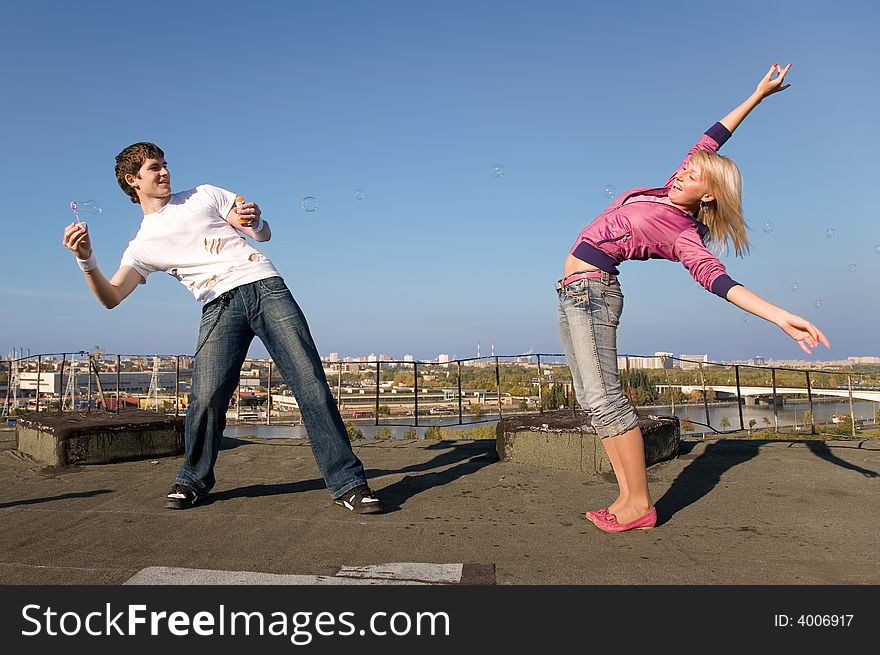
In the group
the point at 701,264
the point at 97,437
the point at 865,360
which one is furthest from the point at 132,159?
the point at 865,360

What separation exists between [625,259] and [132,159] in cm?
280

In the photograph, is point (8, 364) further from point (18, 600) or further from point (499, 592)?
point (499, 592)

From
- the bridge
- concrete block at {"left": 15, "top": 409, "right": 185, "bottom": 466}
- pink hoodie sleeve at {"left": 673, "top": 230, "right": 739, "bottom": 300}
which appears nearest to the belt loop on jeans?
pink hoodie sleeve at {"left": 673, "top": 230, "right": 739, "bottom": 300}

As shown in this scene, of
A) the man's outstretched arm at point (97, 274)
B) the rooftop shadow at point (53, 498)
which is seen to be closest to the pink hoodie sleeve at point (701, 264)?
the man's outstretched arm at point (97, 274)

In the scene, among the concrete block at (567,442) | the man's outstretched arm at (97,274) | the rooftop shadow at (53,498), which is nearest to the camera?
the man's outstretched arm at (97,274)

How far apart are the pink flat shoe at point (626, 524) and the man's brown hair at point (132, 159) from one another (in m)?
3.13

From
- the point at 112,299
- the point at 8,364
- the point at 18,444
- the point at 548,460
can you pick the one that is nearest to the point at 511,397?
the point at 548,460

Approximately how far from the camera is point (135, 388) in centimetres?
1178

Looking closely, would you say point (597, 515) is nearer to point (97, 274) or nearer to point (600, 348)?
point (600, 348)

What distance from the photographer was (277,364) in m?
3.85

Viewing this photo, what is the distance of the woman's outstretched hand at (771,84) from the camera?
3.75m

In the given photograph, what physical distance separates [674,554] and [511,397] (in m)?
7.38

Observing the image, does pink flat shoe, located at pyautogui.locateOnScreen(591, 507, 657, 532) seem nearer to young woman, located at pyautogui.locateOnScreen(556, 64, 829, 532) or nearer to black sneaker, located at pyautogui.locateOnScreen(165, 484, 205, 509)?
young woman, located at pyautogui.locateOnScreen(556, 64, 829, 532)

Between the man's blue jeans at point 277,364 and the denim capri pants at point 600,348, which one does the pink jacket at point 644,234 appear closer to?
the denim capri pants at point 600,348
